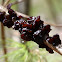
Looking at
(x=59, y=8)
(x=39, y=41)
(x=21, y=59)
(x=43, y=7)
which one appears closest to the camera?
(x=39, y=41)

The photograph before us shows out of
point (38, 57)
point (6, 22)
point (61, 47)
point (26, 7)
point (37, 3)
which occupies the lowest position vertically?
point (38, 57)

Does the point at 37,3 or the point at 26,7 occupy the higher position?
the point at 37,3

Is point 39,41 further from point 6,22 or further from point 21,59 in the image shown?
point 21,59

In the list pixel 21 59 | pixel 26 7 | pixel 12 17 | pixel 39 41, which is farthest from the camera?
pixel 26 7

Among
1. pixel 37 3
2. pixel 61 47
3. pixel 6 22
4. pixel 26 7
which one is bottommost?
pixel 61 47

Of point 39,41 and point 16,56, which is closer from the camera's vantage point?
point 39,41

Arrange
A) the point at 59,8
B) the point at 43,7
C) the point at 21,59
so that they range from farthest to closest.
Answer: the point at 43,7, the point at 59,8, the point at 21,59

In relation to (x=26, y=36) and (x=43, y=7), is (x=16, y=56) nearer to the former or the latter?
(x=26, y=36)

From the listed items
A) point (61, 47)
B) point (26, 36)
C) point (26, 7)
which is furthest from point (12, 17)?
→ point (26, 7)

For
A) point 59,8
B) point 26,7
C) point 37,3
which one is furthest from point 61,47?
point 37,3
